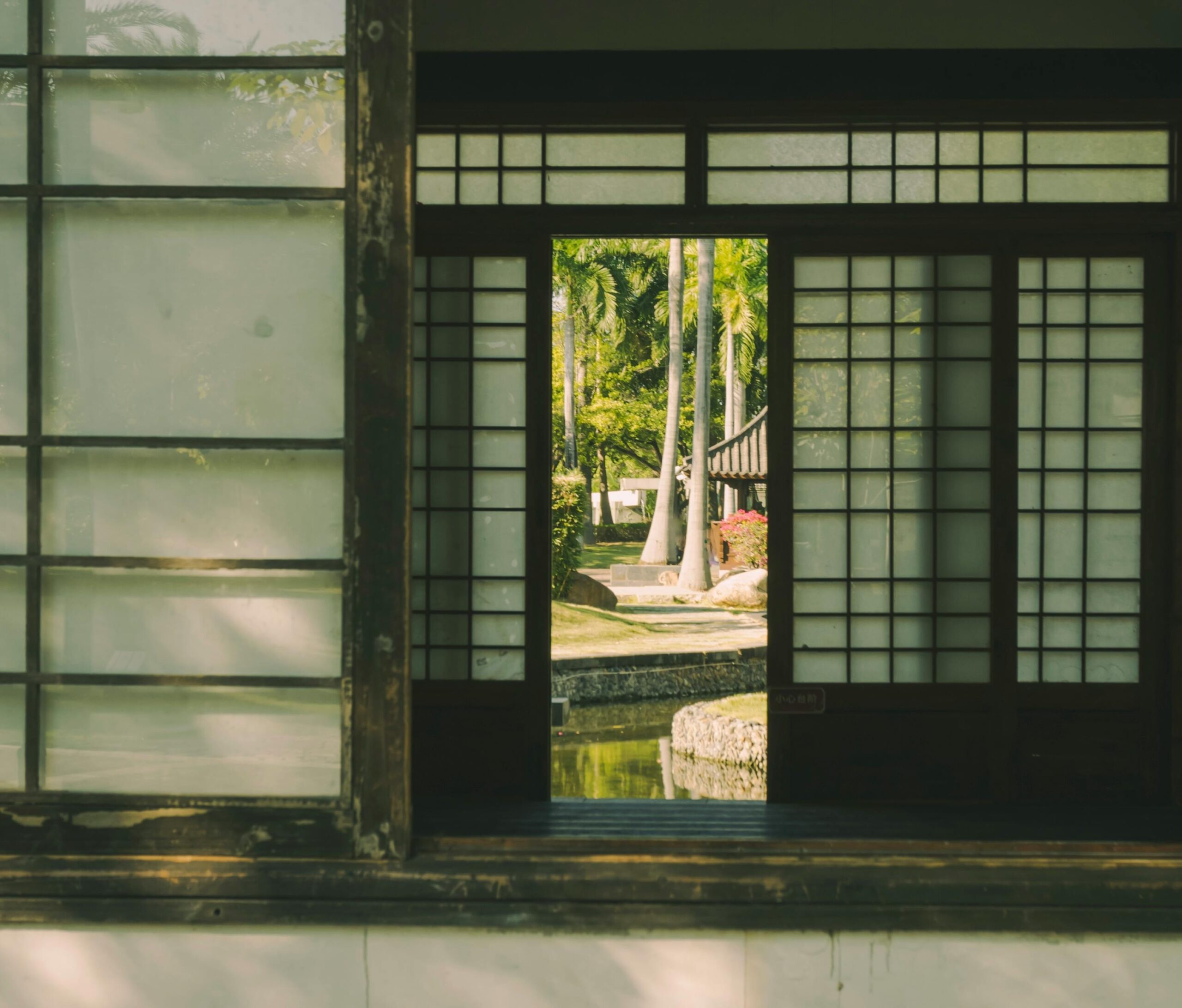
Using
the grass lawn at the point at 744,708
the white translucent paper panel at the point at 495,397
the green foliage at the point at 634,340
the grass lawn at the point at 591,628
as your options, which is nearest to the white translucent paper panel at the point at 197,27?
the white translucent paper panel at the point at 495,397

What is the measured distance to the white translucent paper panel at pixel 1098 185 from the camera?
3.63 m

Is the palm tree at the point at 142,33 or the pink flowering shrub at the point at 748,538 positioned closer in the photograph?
the palm tree at the point at 142,33

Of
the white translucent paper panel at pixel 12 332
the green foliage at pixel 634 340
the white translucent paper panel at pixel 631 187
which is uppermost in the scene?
the green foliage at pixel 634 340

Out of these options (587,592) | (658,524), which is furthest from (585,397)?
(587,592)

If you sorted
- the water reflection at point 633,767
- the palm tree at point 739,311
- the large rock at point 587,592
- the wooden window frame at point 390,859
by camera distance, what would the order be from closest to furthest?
the wooden window frame at point 390,859 < the water reflection at point 633,767 < the large rock at point 587,592 < the palm tree at point 739,311

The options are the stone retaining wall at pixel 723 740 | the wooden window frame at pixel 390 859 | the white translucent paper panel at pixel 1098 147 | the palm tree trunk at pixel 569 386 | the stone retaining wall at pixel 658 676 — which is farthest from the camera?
the palm tree trunk at pixel 569 386

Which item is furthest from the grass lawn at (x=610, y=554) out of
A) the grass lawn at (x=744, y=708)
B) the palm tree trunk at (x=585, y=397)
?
the grass lawn at (x=744, y=708)

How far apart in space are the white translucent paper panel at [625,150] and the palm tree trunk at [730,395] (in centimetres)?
1573

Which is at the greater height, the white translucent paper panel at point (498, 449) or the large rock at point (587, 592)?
the white translucent paper panel at point (498, 449)

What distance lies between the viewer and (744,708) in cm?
682

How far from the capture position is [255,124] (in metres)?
1.95

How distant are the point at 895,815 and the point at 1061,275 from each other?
6.88 ft

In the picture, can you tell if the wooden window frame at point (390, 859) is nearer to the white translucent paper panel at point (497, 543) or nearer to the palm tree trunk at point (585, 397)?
the white translucent paper panel at point (497, 543)

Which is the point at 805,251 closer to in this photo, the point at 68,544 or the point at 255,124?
Result: the point at 255,124
